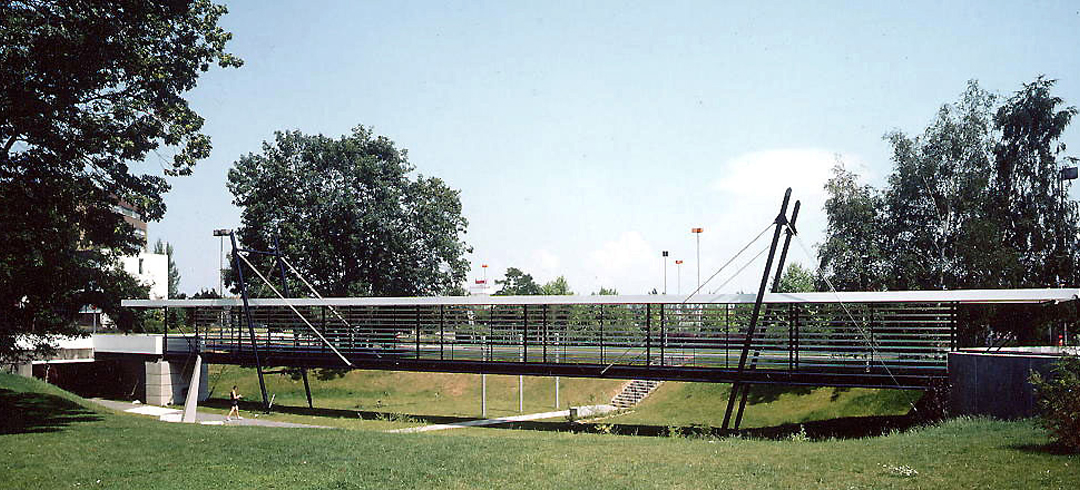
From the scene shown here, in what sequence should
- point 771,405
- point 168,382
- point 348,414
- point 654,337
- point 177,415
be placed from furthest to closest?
point 168,382 < point 348,414 < point 177,415 < point 771,405 < point 654,337

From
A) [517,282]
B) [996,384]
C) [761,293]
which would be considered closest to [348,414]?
[761,293]

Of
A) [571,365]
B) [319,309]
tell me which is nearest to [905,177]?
[571,365]

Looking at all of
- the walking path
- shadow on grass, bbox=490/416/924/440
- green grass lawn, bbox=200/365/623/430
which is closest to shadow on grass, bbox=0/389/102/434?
green grass lawn, bbox=200/365/623/430

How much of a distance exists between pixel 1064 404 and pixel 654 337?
13.6 metres

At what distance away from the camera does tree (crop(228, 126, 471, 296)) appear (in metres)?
43.8

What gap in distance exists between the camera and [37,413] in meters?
24.1

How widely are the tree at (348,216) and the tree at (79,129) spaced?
19.4m

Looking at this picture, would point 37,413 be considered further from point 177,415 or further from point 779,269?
point 779,269

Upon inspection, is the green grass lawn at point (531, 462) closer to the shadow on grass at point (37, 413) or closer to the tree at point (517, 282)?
the shadow on grass at point (37, 413)

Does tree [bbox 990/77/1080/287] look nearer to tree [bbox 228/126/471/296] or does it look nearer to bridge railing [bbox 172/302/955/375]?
bridge railing [bbox 172/302/955/375]

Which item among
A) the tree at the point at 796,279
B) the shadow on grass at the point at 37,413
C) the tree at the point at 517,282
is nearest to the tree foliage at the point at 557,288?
the tree at the point at 517,282

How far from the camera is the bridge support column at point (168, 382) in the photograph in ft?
119

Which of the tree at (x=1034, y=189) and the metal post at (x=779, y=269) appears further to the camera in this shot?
the tree at (x=1034, y=189)

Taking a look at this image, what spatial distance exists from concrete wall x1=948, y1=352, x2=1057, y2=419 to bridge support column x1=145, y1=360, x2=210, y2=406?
28955 mm
